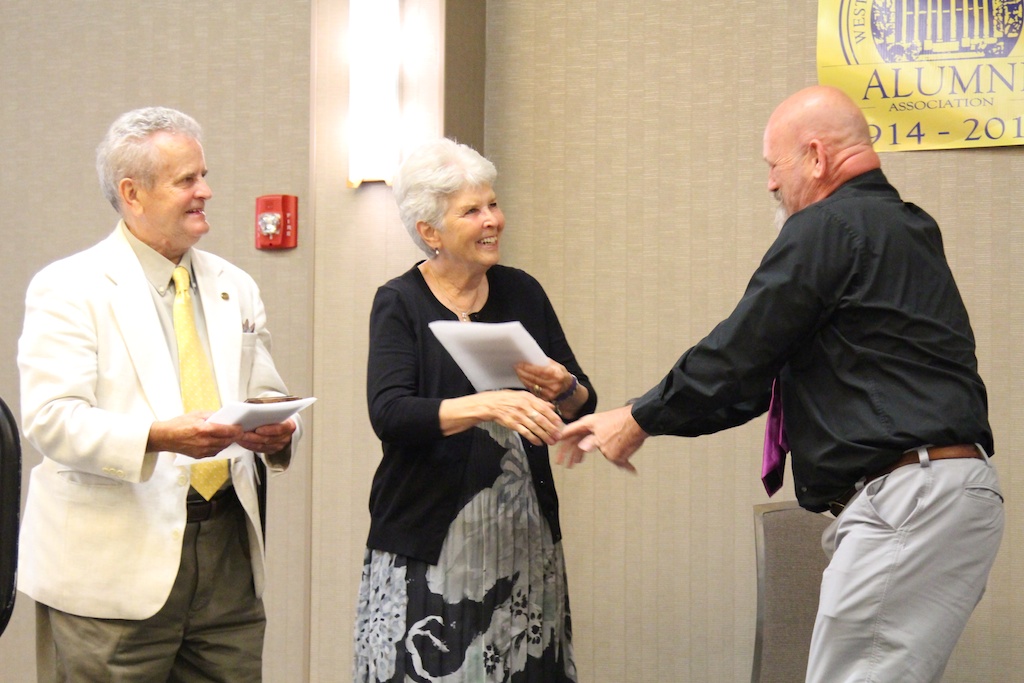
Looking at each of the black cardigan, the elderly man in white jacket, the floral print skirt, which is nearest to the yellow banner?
the black cardigan

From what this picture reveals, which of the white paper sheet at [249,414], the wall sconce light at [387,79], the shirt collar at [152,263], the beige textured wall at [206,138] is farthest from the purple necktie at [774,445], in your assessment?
the beige textured wall at [206,138]

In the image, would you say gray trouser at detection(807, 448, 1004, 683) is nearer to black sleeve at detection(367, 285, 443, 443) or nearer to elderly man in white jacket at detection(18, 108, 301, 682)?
black sleeve at detection(367, 285, 443, 443)

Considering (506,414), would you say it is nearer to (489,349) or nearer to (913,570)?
(489,349)

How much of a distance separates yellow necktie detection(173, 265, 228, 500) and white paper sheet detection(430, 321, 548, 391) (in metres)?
0.53

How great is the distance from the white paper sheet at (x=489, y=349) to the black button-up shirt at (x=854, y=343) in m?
0.37

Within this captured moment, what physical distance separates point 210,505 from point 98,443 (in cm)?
31

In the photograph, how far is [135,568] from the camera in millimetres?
2246

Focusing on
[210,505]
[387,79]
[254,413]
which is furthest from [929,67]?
[210,505]

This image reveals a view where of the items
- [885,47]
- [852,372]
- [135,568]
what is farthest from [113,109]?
[852,372]

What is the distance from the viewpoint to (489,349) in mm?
2318

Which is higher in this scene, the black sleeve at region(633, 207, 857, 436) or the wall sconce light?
the wall sconce light

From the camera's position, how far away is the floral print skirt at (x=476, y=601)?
2.39 meters

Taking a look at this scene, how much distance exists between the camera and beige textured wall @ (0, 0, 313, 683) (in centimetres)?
381

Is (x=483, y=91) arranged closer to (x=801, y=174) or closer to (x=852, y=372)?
(x=801, y=174)
